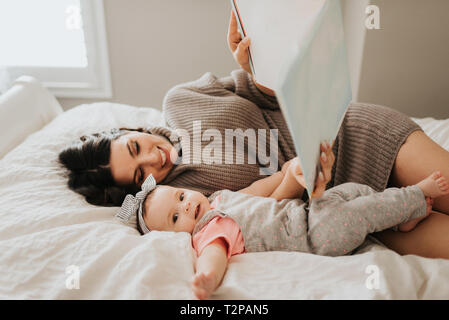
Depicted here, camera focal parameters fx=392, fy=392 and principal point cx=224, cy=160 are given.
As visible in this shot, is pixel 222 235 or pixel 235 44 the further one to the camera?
pixel 235 44

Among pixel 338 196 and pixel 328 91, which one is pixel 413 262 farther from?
pixel 328 91

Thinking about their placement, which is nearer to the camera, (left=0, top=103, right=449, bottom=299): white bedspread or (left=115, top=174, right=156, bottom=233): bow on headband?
(left=0, top=103, right=449, bottom=299): white bedspread

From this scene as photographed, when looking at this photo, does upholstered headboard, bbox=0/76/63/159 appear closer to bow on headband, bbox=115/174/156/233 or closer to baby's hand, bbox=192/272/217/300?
bow on headband, bbox=115/174/156/233

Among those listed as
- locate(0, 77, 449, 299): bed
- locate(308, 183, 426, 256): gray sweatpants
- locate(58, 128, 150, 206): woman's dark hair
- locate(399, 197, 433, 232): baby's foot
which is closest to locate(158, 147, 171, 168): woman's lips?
locate(58, 128, 150, 206): woman's dark hair

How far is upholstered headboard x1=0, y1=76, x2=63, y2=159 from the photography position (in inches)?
50.9

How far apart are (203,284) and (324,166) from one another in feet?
1.08

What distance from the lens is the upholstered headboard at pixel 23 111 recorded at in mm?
1294

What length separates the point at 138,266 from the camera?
0.75 meters

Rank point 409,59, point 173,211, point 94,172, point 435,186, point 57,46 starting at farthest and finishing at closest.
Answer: point 57,46 < point 409,59 < point 94,172 < point 173,211 < point 435,186

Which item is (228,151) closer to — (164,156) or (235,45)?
(164,156)

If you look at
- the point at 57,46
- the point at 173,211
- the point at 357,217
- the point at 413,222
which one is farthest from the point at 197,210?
the point at 57,46
